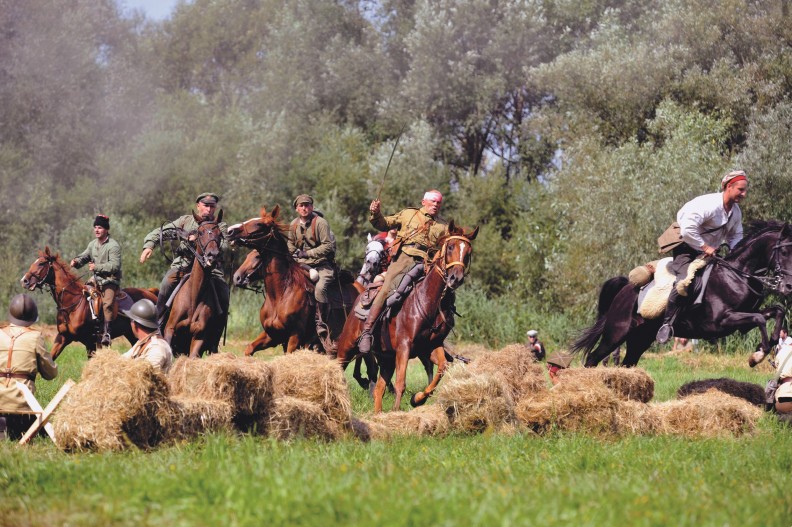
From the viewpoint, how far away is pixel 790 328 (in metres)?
28.5

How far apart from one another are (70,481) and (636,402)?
22.5 feet


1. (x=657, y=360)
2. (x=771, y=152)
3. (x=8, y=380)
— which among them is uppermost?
(x=771, y=152)

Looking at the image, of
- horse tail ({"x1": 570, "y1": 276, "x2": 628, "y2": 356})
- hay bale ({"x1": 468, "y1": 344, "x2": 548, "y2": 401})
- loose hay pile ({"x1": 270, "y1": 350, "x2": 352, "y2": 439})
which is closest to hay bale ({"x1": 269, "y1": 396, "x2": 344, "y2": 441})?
loose hay pile ({"x1": 270, "y1": 350, "x2": 352, "y2": 439})

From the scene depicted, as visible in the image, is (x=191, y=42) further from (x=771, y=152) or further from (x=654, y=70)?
(x=771, y=152)

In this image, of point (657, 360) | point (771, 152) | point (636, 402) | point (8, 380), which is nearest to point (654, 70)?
point (771, 152)

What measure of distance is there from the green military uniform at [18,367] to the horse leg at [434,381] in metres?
4.99

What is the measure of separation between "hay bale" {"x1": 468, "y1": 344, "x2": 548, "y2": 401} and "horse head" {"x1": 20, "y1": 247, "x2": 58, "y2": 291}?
377 inches

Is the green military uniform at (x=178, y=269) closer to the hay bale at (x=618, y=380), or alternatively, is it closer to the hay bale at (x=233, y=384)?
the hay bale at (x=233, y=384)

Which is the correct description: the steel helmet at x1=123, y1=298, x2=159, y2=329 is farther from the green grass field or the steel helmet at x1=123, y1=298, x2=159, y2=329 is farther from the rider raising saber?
the rider raising saber

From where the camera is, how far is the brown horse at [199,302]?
15828 millimetres

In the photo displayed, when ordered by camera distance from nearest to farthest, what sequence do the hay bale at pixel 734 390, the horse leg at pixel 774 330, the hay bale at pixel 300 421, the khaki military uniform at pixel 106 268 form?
the hay bale at pixel 300 421, the horse leg at pixel 774 330, the hay bale at pixel 734 390, the khaki military uniform at pixel 106 268

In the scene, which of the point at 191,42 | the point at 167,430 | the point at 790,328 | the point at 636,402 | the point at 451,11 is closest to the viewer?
the point at 167,430

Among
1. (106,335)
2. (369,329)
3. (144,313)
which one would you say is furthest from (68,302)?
(144,313)

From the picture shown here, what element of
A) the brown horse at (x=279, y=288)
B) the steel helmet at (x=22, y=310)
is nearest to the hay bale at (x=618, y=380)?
the brown horse at (x=279, y=288)
